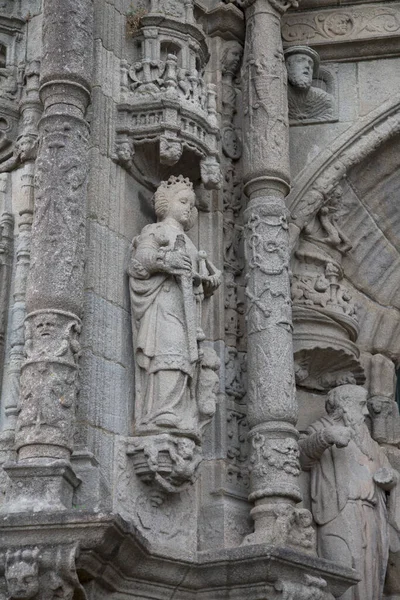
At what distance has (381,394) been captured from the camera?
996cm

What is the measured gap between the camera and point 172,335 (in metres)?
8.26

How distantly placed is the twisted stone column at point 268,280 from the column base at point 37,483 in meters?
1.42

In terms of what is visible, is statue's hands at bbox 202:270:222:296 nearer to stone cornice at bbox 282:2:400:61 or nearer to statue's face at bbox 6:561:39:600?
statue's face at bbox 6:561:39:600

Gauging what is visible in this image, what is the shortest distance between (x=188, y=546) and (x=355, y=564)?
4.29 feet

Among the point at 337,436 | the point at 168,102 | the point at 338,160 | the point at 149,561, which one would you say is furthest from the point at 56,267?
the point at 338,160

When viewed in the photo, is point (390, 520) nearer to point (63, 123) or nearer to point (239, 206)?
point (239, 206)

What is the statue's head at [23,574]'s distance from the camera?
700 cm

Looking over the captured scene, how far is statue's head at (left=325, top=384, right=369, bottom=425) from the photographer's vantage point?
9.27 meters

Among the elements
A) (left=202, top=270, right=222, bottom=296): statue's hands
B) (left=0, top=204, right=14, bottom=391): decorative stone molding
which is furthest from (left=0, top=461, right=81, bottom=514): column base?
(left=202, top=270, right=222, bottom=296): statue's hands

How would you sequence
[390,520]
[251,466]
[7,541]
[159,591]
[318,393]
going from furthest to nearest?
[318,393] < [390,520] < [251,466] < [159,591] < [7,541]

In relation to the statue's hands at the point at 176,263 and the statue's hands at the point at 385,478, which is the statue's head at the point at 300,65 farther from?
the statue's hands at the point at 385,478

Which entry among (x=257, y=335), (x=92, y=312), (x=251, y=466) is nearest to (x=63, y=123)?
(x=92, y=312)

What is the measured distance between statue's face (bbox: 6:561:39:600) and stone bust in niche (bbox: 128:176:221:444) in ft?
4.40

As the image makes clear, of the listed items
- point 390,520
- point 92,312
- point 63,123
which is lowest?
point 390,520
